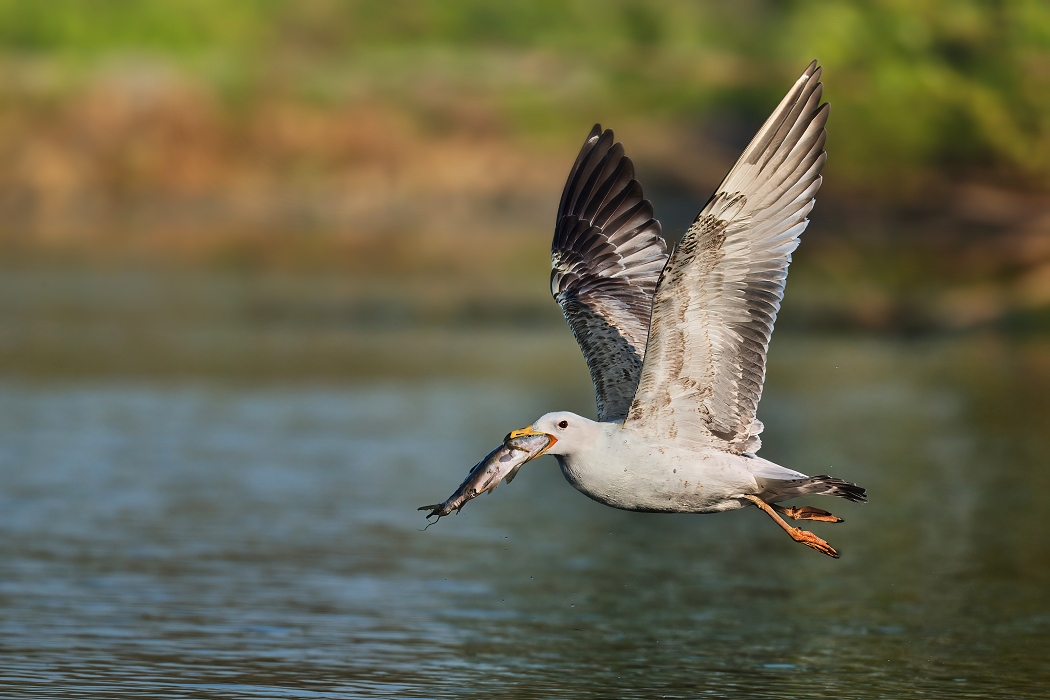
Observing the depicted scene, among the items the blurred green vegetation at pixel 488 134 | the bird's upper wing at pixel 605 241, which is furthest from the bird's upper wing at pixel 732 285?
the blurred green vegetation at pixel 488 134

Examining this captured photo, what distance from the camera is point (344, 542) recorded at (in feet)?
48.0

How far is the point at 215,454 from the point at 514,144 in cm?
2857

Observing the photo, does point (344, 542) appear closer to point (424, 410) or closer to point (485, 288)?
point (424, 410)

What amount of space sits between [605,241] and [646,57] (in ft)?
135

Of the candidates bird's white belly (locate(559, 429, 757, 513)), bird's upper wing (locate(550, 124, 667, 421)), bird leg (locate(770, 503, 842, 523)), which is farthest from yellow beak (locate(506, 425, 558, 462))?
bird's upper wing (locate(550, 124, 667, 421))

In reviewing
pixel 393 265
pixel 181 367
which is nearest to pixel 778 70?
pixel 393 265

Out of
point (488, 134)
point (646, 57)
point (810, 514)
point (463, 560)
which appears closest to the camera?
point (810, 514)

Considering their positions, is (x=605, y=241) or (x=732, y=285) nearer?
(x=732, y=285)

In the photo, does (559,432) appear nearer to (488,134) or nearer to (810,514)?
(810,514)

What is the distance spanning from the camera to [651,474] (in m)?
10.3

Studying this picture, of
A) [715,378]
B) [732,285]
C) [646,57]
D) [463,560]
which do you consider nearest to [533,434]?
[715,378]

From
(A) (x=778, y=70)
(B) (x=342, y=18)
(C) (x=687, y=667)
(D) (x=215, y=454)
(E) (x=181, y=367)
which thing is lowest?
(C) (x=687, y=667)

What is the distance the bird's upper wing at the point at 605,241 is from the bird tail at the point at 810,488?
180cm

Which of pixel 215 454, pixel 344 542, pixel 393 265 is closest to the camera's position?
pixel 344 542
